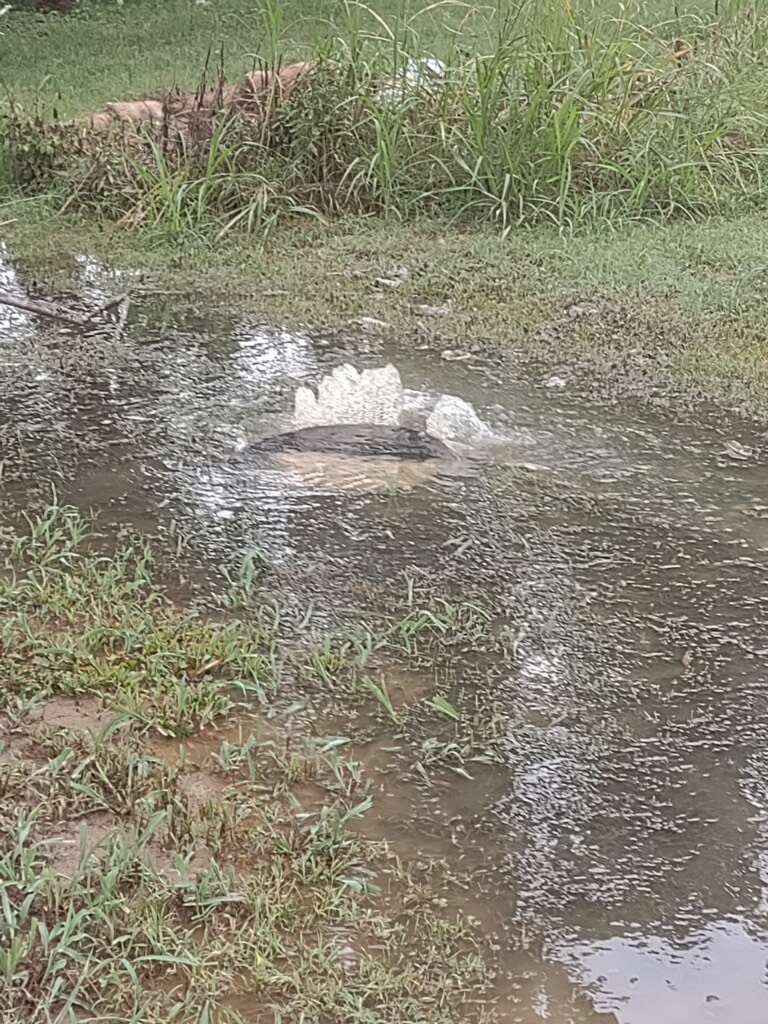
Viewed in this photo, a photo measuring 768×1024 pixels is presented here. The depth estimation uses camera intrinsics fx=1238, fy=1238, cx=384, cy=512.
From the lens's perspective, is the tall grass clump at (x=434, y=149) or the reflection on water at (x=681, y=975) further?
the tall grass clump at (x=434, y=149)

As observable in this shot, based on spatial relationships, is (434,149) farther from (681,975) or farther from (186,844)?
(681,975)

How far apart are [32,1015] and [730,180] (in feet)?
15.9

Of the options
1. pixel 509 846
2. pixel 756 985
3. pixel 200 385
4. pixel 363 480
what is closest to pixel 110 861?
pixel 509 846

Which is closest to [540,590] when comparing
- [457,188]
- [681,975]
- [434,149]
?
[681,975]

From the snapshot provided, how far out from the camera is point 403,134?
5.21 m

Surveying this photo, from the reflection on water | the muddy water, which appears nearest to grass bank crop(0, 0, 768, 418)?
the muddy water

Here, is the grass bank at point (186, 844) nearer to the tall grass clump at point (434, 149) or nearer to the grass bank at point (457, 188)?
the grass bank at point (457, 188)

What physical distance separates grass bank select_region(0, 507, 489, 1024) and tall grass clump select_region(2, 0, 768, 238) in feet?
9.64

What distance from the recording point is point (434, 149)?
17.2ft

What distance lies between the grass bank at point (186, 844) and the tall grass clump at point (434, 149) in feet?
9.64

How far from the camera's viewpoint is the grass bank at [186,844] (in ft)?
5.57

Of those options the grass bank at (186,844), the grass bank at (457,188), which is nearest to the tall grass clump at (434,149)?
the grass bank at (457,188)

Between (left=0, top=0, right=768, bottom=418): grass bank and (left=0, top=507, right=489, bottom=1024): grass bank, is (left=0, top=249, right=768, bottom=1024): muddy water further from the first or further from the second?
(left=0, top=0, right=768, bottom=418): grass bank

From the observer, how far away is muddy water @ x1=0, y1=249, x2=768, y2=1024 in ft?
6.12
